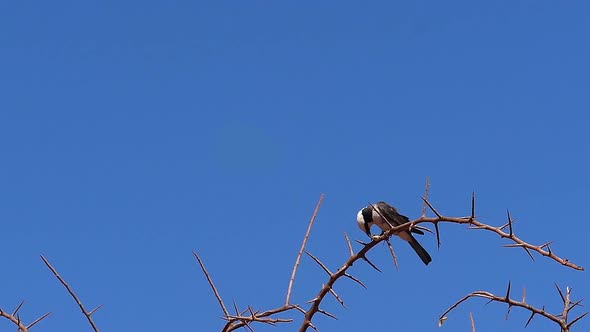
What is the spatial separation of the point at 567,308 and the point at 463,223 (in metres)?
0.64

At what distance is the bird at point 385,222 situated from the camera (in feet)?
35.7

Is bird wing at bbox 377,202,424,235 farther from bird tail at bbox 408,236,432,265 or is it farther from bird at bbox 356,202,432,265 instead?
bird tail at bbox 408,236,432,265

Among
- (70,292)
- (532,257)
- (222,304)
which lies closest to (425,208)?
(532,257)

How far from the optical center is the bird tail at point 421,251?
1086 cm

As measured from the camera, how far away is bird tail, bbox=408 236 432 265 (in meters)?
10.9

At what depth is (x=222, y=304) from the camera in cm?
363

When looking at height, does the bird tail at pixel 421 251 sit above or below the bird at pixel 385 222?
below

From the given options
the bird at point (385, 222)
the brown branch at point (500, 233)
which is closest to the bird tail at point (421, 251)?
the bird at point (385, 222)

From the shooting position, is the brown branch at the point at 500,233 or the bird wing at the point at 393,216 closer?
the brown branch at the point at 500,233

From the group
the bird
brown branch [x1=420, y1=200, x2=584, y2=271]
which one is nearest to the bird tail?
the bird

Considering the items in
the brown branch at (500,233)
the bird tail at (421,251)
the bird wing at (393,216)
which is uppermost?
the bird wing at (393,216)

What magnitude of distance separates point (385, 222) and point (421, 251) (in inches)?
24.5

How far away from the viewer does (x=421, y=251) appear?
10875 mm

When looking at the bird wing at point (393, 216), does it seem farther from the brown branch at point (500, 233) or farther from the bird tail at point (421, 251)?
the brown branch at point (500, 233)
